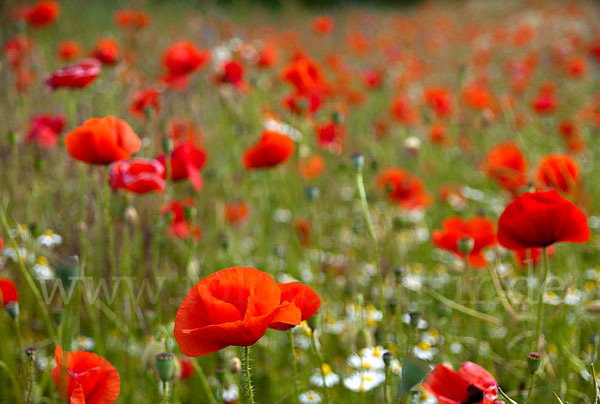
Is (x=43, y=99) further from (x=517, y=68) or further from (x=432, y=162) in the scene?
(x=517, y=68)

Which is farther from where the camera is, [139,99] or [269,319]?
[139,99]

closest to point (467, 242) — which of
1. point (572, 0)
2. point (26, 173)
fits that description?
point (26, 173)

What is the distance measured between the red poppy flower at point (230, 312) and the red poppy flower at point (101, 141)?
57 centimetres

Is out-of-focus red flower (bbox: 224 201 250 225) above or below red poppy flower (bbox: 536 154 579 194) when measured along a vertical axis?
below

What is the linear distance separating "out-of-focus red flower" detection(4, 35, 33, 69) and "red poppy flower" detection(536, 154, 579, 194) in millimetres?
2498

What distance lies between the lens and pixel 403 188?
2453mm

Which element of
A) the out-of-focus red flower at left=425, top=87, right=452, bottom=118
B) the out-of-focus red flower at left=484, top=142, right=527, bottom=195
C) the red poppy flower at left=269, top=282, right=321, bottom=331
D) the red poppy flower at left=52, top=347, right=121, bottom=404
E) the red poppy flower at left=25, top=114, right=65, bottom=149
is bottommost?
the out-of-focus red flower at left=425, top=87, right=452, bottom=118

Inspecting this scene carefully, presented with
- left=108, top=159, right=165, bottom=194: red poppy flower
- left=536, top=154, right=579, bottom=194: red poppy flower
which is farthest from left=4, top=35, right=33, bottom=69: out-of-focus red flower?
left=536, top=154, right=579, bottom=194: red poppy flower

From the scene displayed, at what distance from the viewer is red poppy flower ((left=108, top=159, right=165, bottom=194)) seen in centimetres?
147

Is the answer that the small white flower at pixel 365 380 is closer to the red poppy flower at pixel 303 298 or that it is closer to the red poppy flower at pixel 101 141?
the red poppy flower at pixel 303 298

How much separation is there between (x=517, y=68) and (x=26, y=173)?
345cm

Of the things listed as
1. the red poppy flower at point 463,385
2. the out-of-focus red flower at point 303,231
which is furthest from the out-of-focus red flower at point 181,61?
the red poppy flower at point 463,385

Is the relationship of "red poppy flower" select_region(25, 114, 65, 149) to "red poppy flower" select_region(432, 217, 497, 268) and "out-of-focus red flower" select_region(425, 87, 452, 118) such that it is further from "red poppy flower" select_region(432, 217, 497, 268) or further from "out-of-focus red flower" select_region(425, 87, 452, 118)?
"out-of-focus red flower" select_region(425, 87, 452, 118)

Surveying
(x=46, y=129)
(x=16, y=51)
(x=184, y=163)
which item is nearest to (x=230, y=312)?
(x=184, y=163)
